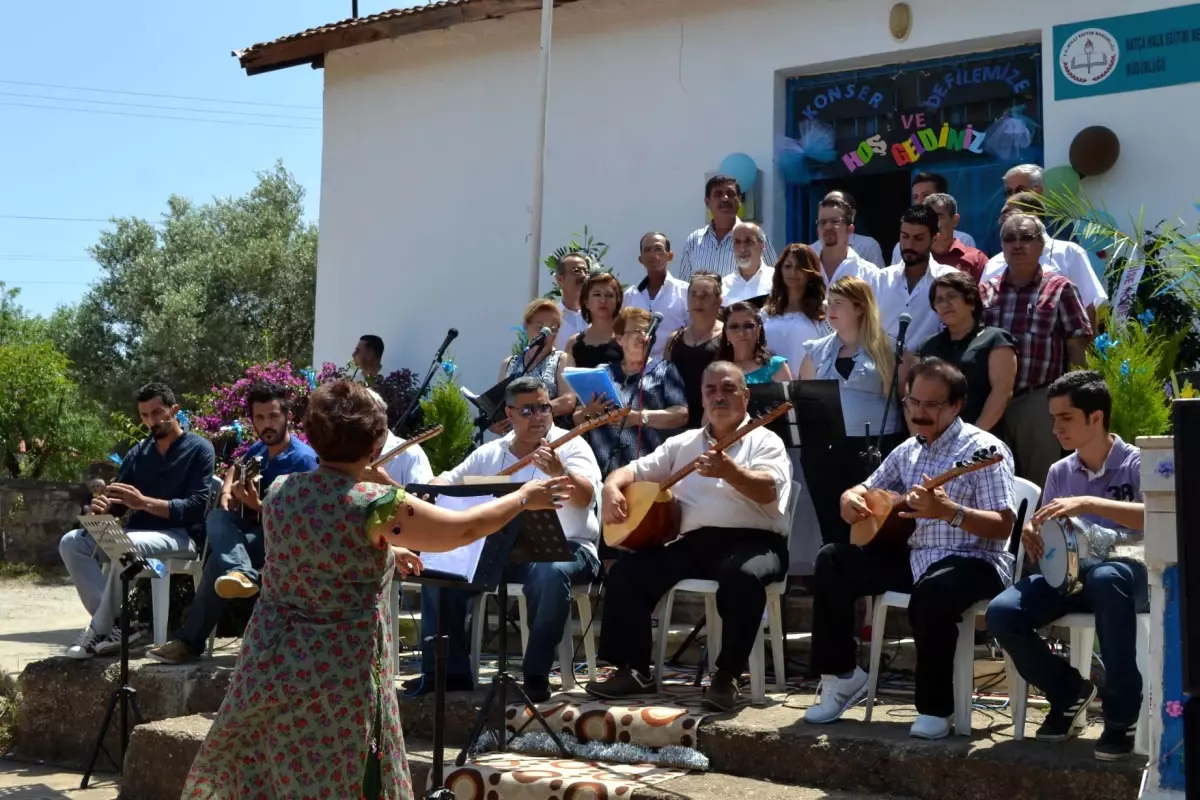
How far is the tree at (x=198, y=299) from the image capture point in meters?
23.8

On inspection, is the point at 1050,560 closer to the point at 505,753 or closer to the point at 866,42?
the point at 505,753

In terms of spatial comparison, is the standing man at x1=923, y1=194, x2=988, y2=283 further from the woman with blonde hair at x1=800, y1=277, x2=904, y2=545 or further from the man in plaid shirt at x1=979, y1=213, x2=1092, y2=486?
the woman with blonde hair at x1=800, y1=277, x2=904, y2=545

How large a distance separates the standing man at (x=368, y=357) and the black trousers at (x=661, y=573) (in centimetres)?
670

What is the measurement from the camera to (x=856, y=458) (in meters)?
6.91

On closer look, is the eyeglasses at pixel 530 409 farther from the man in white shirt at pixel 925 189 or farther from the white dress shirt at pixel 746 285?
the man in white shirt at pixel 925 189

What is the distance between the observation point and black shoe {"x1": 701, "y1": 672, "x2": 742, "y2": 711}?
19.5ft

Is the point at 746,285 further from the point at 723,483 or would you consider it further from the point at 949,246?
the point at 723,483

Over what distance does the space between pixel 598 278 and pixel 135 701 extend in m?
3.42

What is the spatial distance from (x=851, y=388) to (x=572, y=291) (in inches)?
102

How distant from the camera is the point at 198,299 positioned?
2419cm

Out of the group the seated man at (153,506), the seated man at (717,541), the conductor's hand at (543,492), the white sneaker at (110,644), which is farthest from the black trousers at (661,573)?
the white sneaker at (110,644)

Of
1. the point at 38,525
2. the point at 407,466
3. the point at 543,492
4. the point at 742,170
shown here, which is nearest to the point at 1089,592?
the point at 543,492

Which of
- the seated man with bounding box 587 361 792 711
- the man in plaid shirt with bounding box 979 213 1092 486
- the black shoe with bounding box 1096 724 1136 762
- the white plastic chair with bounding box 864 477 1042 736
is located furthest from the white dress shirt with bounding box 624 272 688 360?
the black shoe with bounding box 1096 724 1136 762

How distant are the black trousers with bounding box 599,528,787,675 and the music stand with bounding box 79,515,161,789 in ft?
8.04
